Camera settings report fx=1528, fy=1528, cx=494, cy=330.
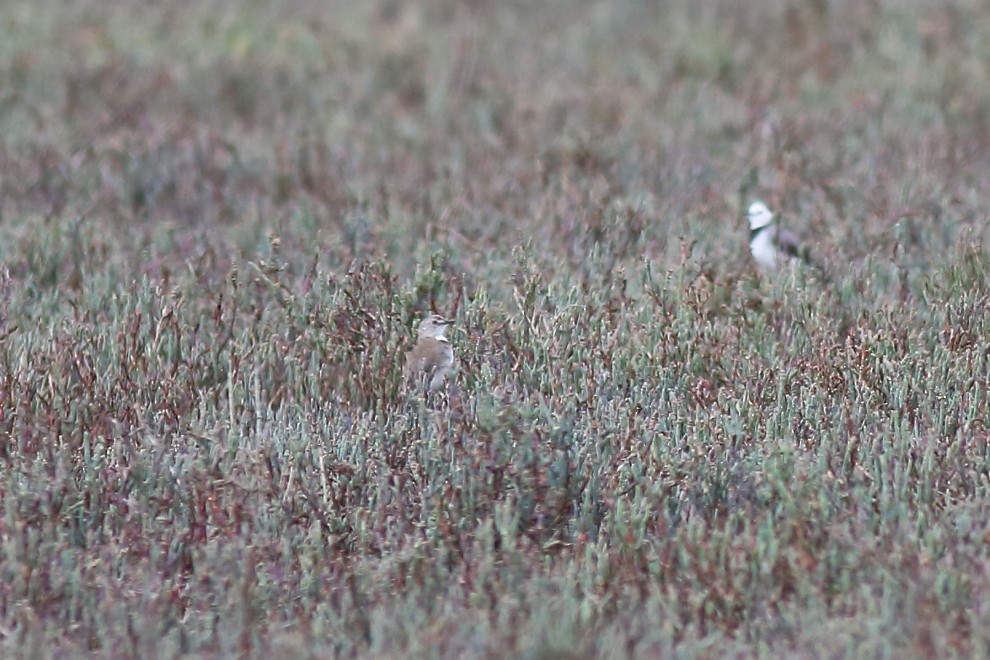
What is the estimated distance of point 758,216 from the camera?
244 inches

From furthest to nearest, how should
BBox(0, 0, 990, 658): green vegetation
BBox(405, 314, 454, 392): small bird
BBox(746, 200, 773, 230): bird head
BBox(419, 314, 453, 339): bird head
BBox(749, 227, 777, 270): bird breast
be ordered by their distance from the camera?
BBox(746, 200, 773, 230): bird head < BBox(749, 227, 777, 270): bird breast < BBox(419, 314, 453, 339): bird head < BBox(405, 314, 454, 392): small bird < BBox(0, 0, 990, 658): green vegetation

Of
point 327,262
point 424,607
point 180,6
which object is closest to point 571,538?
point 424,607

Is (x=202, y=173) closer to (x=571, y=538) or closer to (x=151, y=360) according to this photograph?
(x=151, y=360)

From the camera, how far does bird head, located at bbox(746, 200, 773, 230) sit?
614 cm

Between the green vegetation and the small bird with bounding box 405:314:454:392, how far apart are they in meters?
0.06

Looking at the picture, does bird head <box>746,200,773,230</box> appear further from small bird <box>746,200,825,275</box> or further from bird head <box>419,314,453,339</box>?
bird head <box>419,314,453,339</box>

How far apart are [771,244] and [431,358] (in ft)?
5.90

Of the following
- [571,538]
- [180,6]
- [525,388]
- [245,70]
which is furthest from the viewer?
[180,6]

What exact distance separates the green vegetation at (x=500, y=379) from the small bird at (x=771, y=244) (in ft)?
0.38

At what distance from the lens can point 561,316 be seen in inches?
190

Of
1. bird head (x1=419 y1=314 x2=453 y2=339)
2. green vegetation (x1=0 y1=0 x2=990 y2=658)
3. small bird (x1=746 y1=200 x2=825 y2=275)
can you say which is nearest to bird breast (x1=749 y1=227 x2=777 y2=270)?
small bird (x1=746 y1=200 x2=825 y2=275)

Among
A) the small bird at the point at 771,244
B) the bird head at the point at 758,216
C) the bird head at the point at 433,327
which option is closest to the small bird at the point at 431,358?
the bird head at the point at 433,327

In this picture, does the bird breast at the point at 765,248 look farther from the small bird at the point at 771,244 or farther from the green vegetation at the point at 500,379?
the green vegetation at the point at 500,379

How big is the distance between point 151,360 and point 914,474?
2.33 meters
